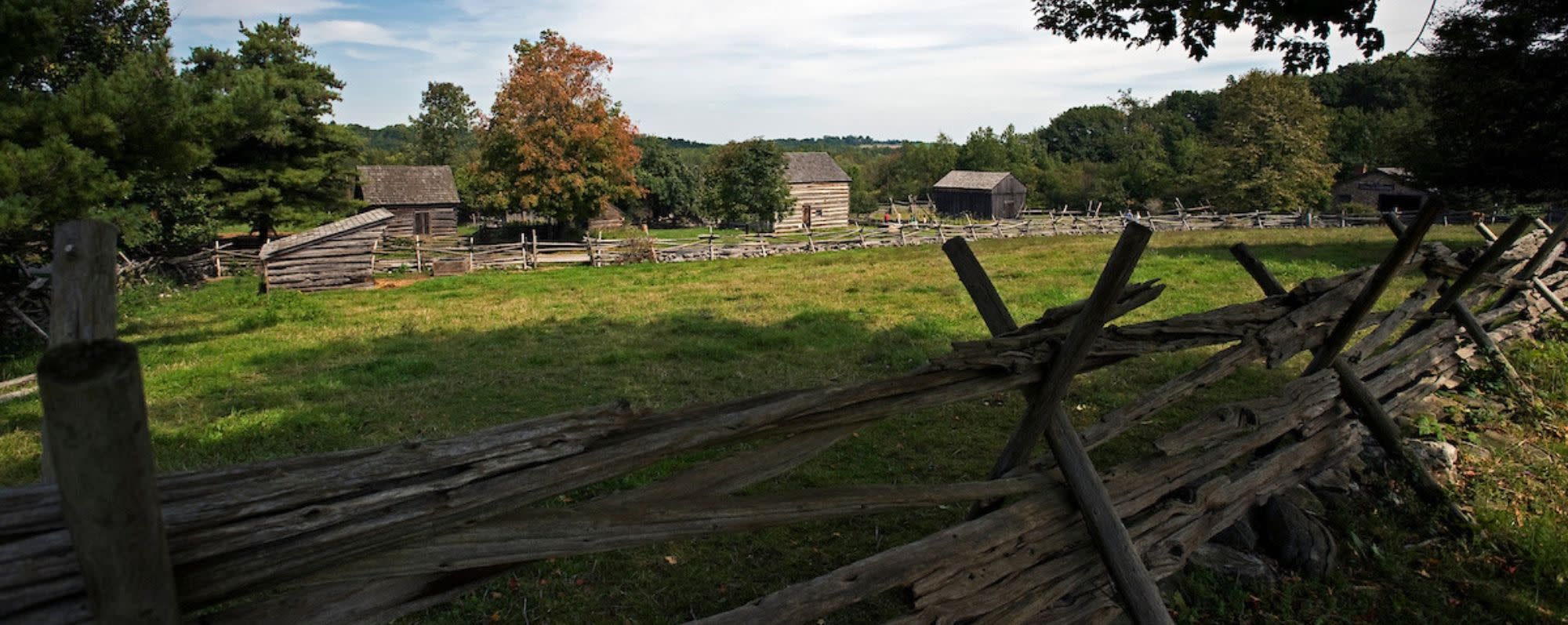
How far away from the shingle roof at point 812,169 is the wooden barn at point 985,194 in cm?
1071

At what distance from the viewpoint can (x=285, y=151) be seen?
83.8ft

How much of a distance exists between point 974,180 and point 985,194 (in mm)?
2299

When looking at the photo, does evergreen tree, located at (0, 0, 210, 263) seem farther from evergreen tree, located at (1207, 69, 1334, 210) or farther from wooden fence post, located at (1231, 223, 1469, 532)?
evergreen tree, located at (1207, 69, 1334, 210)

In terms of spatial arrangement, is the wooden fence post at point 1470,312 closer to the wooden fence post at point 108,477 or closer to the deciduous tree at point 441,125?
the wooden fence post at point 108,477

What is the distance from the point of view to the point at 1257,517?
477 centimetres

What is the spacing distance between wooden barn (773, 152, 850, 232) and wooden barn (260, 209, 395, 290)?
28831mm

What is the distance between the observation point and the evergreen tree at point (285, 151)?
24.1 meters

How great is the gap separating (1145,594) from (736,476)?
6.49 feet

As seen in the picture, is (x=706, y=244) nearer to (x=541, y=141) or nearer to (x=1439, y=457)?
(x=541, y=141)

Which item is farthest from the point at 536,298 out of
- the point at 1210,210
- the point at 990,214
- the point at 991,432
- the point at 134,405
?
the point at 990,214

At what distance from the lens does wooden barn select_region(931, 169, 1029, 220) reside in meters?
56.0

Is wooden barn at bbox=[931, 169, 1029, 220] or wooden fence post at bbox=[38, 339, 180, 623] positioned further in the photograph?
wooden barn at bbox=[931, 169, 1029, 220]

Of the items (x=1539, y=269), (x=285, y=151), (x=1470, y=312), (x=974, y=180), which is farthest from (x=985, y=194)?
(x=1470, y=312)

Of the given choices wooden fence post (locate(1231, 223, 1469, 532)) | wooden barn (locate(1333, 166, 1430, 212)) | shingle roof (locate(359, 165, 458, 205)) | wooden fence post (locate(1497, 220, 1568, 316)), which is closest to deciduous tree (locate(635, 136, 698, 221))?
shingle roof (locate(359, 165, 458, 205))
